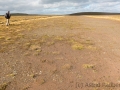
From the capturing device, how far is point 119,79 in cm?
1103

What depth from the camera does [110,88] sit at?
32.7 feet

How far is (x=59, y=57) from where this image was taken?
607 inches

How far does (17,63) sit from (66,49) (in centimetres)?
604

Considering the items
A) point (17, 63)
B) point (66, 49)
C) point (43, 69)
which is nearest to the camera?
point (43, 69)

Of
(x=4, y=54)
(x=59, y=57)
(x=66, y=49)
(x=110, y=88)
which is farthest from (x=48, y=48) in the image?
(x=110, y=88)

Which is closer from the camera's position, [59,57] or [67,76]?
[67,76]

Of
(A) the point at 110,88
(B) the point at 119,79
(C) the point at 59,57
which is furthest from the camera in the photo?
(C) the point at 59,57

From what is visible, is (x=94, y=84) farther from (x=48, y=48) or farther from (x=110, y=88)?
(x=48, y=48)

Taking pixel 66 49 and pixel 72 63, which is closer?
pixel 72 63

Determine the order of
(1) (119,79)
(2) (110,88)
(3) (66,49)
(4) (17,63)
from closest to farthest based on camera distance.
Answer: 1. (2) (110,88)
2. (1) (119,79)
3. (4) (17,63)
4. (3) (66,49)

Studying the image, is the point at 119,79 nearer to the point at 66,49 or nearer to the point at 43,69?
the point at 43,69

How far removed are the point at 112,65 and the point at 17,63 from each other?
7.33 m

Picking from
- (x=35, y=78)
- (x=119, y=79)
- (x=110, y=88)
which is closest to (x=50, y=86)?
(x=35, y=78)

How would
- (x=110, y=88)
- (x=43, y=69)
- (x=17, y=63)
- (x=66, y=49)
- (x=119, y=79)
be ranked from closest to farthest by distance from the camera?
1. (x=110, y=88)
2. (x=119, y=79)
3. (x=43, y=69)
4. (x=17, y=63)
5. (x=66, y=49)
